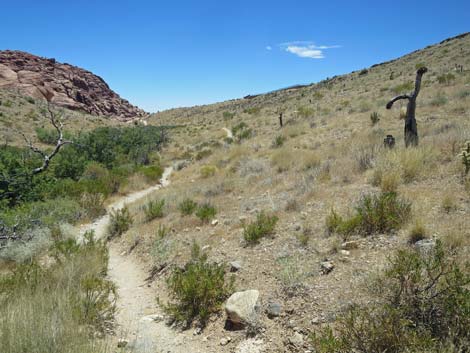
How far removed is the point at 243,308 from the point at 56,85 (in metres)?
75.3

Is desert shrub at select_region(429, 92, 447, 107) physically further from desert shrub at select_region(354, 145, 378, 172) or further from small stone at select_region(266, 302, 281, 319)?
small stone at select_region(266, 302, 281, 319)

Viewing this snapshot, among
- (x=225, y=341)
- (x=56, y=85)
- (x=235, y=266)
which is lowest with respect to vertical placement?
(x=225, y=341)

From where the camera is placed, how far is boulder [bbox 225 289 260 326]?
401 cm

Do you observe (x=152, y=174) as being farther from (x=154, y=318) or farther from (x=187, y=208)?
(x=154, y=318)

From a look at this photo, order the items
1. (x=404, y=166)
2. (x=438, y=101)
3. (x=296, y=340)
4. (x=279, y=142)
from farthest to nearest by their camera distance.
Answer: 1. (x=279, y=142)
2. (x=438, y=101)
3. (x=404, y=166)
4. (x=296, y=340)

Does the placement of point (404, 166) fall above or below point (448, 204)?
above

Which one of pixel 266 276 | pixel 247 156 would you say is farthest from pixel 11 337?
pixel 247 156

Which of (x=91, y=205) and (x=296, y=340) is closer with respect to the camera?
(x=296, y=340)

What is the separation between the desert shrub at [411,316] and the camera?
2.69 meters

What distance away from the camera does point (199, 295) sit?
4.48 metres

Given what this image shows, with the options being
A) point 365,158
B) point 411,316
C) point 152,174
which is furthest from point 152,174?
point 411,316

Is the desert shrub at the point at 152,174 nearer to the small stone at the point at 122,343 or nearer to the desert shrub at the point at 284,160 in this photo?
the desert shrub at the point at 284,160

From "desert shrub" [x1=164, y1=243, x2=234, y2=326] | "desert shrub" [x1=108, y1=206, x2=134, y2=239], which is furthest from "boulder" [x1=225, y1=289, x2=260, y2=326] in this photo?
"desert shrub" [x1=108, y1=206, x2=134, y2=239]

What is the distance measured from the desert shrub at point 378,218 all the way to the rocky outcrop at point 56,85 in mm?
58488
